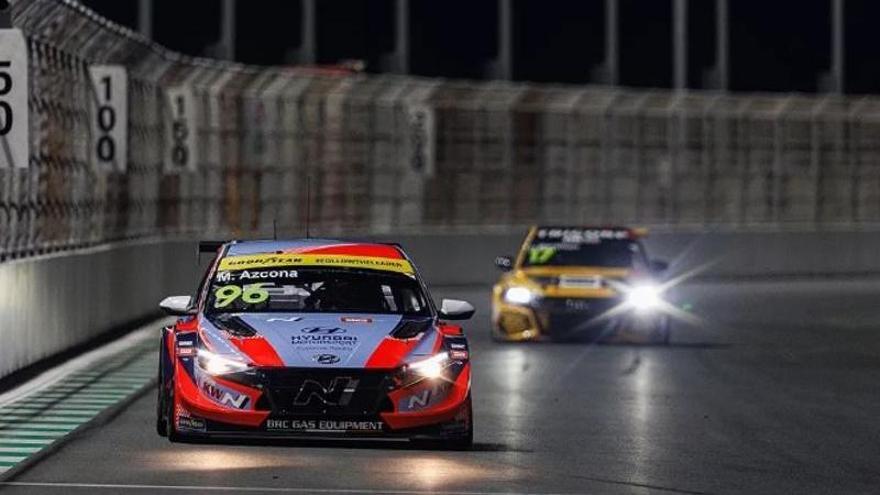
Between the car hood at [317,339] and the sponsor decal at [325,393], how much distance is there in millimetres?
98

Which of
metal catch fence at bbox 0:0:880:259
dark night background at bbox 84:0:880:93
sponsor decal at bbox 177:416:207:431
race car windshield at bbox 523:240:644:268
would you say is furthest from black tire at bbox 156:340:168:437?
dark night background at bbox 84:0:880:93

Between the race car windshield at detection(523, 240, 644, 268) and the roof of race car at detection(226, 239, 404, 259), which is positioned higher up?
the roof of race car at detection(226, 239, 404, 259)

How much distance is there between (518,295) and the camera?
27672mm

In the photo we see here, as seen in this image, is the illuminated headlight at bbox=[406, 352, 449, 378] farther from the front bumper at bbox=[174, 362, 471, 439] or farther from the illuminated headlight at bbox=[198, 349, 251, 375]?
the illuminated headlight at bbox=[198, 349, 251, 375]

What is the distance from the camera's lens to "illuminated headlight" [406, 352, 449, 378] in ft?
47.1

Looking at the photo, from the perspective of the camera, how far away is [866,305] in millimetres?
39906

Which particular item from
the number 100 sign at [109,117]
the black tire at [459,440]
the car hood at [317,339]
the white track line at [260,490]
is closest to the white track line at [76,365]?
the number 100 sign at [109,117]

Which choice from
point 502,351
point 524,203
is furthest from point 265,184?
point 502,351

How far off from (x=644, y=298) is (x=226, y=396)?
1408 centimetres

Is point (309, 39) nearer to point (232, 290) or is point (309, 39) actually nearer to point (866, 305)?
point (866, 305)

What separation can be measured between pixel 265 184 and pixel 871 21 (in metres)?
34.7

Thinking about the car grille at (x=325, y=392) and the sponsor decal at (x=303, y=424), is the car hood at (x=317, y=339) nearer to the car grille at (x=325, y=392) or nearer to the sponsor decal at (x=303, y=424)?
the car grille at (x=325, y=392)

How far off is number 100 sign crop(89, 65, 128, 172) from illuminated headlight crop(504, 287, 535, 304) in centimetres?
422

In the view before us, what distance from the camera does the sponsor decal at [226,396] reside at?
46.5 feet
